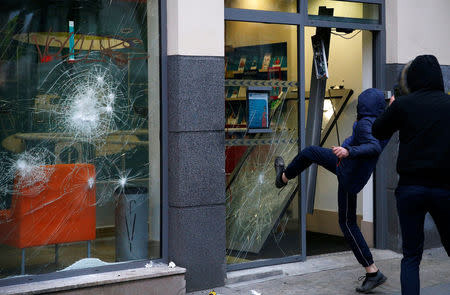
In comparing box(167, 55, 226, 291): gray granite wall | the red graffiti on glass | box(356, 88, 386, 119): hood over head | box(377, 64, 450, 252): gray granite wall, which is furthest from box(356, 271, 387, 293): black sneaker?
the red graffiti on glass

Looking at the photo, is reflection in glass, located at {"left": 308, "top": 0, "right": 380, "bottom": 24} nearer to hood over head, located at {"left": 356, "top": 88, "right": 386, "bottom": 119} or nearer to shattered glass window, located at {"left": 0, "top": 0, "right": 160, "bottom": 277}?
hood over head, located at {"left": 356, "top": 88, "right": 386, "bottom": 119}

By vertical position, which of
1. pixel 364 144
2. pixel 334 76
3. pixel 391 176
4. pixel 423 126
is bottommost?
pixel 391 176

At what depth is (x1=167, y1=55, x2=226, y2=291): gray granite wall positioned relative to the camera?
6710 millimetres

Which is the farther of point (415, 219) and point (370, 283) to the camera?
point (370, 283)

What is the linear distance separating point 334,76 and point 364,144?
3.77 m

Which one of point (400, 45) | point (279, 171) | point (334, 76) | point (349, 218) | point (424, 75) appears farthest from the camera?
point (334, 76)

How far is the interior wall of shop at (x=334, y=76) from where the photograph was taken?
309 inches

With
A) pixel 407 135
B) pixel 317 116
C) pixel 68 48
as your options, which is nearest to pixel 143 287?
pixel 68 48

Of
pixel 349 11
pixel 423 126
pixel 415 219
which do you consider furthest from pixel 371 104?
pixel 349 11

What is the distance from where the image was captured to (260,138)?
25.2 feet

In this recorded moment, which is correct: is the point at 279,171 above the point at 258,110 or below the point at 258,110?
below

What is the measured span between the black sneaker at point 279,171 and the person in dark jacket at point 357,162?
0.19m

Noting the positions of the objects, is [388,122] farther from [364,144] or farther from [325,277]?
[325,277]

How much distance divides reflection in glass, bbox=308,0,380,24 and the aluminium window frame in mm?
55
